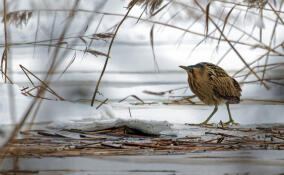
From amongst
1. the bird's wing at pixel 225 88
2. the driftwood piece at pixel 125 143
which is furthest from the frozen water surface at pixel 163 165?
the bird's wing at pixel 225 88

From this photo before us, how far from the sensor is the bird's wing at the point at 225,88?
2.22 m

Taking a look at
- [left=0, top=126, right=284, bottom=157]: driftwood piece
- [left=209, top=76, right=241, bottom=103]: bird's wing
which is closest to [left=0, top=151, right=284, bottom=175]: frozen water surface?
[left=0, top=126, right=284, bottom=157]: driftwood piece

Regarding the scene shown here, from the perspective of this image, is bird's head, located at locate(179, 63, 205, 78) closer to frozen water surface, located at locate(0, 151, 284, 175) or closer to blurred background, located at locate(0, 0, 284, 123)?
blurred background, located at locate(0, 0, 284, 123)

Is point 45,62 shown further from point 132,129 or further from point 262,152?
point 132,129

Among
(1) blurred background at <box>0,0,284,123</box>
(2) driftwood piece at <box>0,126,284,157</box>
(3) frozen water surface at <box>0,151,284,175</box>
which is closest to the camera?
(3) frozen water surface at <box>0,151,284,175</box>

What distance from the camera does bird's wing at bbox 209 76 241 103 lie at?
222 centimetres

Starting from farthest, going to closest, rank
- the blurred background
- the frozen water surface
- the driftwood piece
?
the blurred background → the driftwood piece → the frozen water surface

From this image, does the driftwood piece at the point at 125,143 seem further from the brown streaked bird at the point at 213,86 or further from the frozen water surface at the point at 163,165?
the brown streaked bird at the point at 213,86

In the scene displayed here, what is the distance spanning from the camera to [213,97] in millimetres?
2244

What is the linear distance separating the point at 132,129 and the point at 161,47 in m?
2.16

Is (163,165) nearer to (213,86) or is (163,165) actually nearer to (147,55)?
(213,86)

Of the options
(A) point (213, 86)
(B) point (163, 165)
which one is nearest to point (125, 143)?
(B) point (163, 165)

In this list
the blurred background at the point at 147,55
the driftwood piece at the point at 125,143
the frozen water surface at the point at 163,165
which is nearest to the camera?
the frozen water surface at the point at 163,165

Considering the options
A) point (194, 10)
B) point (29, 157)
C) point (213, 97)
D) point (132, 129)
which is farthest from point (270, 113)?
point (29, 157)
